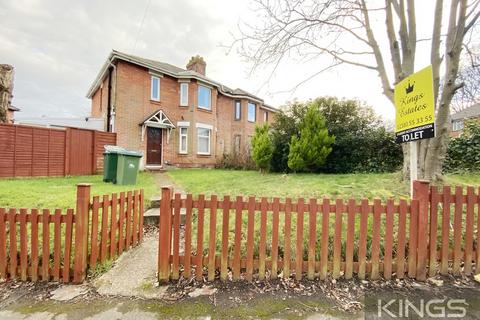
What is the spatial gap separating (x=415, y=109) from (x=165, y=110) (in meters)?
15.4

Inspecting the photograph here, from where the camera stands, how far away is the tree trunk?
10898 millimetres

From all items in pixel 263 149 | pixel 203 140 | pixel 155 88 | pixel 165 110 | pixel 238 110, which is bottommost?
pixel 263 149

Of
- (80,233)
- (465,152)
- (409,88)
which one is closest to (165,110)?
(80,233)

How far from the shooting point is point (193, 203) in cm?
313

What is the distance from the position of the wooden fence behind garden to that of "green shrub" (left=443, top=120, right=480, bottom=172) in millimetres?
15374

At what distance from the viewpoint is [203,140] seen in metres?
18.6

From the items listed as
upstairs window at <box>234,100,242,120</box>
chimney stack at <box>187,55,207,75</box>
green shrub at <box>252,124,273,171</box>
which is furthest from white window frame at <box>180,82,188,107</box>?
green shrub at <box>252,124,273,171</box>

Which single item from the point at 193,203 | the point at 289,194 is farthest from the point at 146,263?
the point at 289,194

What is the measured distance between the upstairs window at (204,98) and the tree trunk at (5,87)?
10.1 meters

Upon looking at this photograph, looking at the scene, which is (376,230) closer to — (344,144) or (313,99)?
(344,144)

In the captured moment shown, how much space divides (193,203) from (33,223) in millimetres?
2013

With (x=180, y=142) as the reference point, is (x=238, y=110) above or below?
above

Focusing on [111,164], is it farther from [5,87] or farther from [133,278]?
[133,278]

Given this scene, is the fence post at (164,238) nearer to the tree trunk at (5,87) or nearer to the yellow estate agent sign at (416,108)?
the yellow estate agent sign at (416,108)
